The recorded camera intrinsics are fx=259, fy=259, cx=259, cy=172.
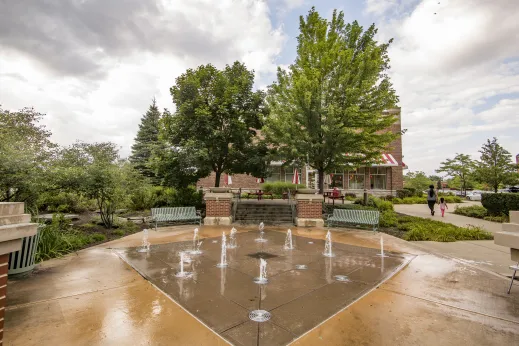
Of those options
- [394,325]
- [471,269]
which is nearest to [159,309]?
[394,325]

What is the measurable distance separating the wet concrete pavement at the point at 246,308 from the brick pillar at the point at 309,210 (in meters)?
6.21

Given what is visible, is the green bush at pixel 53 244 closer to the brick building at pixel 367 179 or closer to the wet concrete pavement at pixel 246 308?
the wet concrete pavement at pixel 246 308

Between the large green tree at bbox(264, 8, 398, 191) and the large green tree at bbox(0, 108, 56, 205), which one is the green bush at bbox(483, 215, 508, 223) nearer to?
the large green tree at bbox(264, 8, 398, 191)

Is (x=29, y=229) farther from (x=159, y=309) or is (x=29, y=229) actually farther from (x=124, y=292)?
(x=124, y=292)

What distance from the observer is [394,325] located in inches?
135

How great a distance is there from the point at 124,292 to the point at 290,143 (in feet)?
33.6

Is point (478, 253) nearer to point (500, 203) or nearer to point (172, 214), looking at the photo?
point (500, 203)

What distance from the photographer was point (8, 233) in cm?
213

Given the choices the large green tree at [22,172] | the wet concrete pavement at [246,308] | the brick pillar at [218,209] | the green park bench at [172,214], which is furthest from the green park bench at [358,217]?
the large green tree at [22,172]

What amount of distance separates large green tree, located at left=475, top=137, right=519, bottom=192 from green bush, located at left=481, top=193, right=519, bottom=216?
32.9 ft

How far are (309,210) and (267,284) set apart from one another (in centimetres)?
751

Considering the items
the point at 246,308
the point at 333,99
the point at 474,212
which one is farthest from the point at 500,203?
the point at 246,308

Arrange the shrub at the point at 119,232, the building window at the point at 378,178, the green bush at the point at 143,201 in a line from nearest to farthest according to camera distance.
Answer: the shrub at the point at 119,232, the green bush at the point at 143,201, the building window at the point at 378,178

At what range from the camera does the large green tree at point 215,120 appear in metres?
13.8
